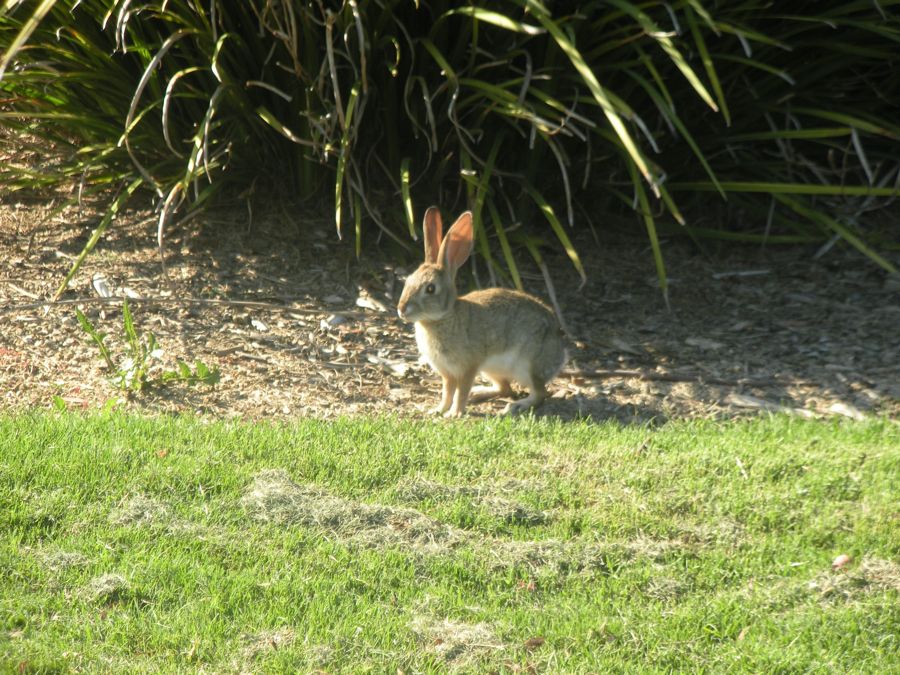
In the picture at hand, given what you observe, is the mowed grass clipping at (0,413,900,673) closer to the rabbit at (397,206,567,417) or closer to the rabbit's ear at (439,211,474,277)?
the rabbit at (397,206,567,417)

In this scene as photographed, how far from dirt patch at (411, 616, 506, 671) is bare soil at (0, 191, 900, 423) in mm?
1889

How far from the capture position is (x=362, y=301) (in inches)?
257

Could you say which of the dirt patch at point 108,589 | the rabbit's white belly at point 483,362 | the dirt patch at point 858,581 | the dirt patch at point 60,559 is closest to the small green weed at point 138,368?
the rabbit's white belly at point 483,362

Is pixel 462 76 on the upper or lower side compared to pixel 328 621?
upper

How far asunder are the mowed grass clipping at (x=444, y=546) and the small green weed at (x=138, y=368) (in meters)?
0.45

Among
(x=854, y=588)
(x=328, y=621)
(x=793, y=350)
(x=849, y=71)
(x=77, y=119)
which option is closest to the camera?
(x=328, y=621)

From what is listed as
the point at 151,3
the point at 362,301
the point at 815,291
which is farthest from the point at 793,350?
the point at 151,3

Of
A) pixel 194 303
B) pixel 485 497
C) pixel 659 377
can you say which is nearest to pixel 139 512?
pixel 485 497

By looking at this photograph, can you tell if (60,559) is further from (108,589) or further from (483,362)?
(483,362)

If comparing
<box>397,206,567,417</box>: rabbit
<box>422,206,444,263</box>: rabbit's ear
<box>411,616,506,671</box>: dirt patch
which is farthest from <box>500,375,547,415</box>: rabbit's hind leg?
<box>411,616,506,671</box>: dirt patch

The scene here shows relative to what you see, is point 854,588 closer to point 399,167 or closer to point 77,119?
point 399,167

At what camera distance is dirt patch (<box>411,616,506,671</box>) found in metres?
3.36

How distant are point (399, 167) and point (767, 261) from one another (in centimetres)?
238

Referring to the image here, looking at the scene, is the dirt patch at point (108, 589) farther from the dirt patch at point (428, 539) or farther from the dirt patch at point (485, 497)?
the dirt patch at point (485, 497)
